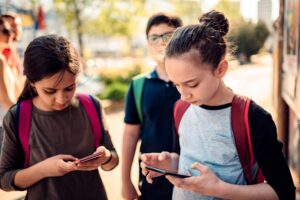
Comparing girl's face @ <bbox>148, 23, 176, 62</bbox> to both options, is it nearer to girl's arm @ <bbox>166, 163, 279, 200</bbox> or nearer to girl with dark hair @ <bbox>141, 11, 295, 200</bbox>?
girl with dark hair @ <bbox>141, 11, 295, 200</bbox>

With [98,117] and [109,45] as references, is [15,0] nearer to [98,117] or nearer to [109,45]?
[98,117]

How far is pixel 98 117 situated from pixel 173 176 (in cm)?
70

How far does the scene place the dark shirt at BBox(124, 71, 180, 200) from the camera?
2.35m

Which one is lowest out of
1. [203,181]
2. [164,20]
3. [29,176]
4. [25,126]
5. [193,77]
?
[29,176]

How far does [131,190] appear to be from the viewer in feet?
8.44

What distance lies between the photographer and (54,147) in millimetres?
2012

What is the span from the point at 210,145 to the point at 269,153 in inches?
9.8

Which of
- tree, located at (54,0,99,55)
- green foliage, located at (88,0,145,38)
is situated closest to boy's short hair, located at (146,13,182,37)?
tree, located at (54,0,99,55)

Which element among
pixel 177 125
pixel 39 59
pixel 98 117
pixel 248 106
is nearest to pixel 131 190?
pixel 98 117

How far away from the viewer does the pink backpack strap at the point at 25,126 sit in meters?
1.96

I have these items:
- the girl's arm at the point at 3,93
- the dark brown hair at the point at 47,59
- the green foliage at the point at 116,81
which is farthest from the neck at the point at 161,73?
the green foliage at the point at 116,81

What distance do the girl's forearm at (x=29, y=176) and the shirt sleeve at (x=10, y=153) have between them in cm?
3

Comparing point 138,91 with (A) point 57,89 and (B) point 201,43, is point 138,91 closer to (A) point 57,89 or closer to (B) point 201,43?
(A) point 57,89

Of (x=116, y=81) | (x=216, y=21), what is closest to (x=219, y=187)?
(x=216, y=21)
